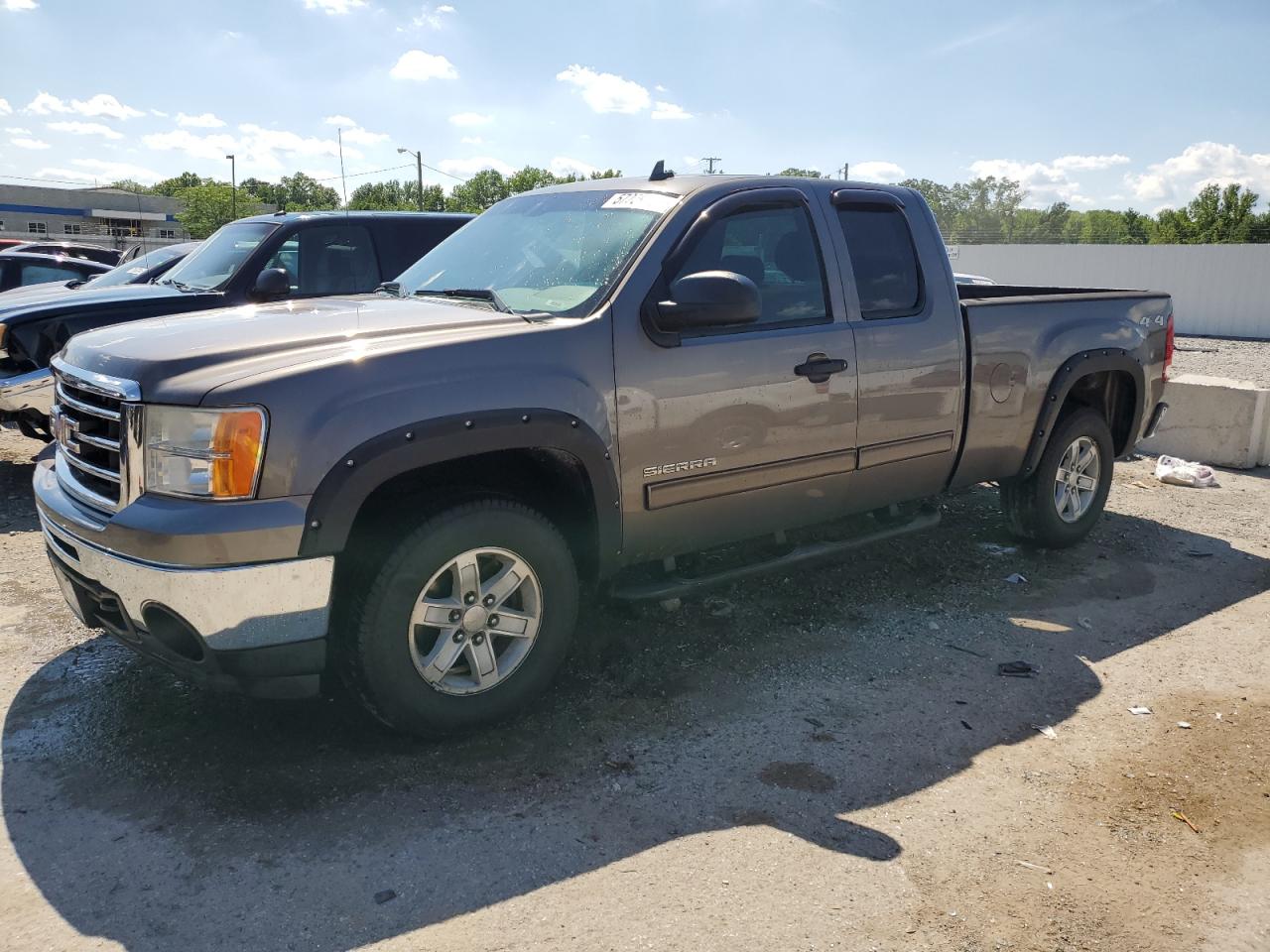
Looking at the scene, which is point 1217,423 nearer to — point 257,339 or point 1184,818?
point 1184,818

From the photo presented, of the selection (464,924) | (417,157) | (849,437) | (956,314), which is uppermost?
(417,157)

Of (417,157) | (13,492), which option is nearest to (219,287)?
(13,492)

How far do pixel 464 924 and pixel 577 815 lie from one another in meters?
0.62

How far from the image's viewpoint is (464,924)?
2.74 meters

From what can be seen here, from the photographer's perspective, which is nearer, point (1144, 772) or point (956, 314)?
point (1144, 772)

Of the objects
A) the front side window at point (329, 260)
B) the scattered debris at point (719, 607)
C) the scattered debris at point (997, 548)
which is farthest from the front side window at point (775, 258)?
the front side window at point (329, 260)

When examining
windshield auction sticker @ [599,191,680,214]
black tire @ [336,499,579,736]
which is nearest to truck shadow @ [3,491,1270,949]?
black tire @ [336,499,579,736]

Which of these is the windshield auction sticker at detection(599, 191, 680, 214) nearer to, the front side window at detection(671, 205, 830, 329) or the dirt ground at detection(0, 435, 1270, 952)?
the front side window at detection(671, 205, 830, 329)

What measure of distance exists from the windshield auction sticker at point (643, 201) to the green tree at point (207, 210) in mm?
99064

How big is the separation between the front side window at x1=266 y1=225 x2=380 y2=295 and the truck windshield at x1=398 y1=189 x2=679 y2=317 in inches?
126

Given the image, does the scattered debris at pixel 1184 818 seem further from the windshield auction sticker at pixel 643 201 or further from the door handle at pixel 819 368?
the windshield auction sticker at pixel 643 201

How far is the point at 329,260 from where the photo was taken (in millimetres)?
7805

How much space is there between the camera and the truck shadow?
9.52ft

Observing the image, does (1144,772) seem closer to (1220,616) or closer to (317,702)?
(1220,616)
